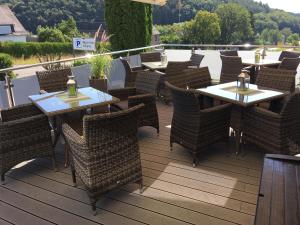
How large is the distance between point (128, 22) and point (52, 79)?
4.70 meters

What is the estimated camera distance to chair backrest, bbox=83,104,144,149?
7.57 feet

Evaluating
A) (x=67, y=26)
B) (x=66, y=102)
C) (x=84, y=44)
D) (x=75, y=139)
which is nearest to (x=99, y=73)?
(x=66, y=102)

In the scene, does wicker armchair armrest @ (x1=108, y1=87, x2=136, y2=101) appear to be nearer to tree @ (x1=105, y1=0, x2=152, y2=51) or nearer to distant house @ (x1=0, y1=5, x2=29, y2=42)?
tree @ (x1=105, y1=0, x2=152, y2=51)

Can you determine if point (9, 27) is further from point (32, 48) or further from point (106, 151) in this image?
point (106, 151)

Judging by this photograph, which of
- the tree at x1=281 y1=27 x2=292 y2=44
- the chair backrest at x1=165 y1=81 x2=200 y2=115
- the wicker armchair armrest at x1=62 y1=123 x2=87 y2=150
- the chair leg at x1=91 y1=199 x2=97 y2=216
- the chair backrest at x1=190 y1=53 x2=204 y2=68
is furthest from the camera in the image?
the tree at x1=281 y1=27 x2=292 y2=44

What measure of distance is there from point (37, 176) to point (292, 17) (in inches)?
2012

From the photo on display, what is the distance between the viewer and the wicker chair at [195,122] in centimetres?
320

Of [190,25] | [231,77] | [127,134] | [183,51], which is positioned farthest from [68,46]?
[127,134]

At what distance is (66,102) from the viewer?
3.39 m

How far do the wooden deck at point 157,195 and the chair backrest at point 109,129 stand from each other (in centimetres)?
57

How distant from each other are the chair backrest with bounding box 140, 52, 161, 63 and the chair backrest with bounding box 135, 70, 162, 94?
7.04 feet

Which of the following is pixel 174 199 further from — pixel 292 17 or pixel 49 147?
pixel 292 17

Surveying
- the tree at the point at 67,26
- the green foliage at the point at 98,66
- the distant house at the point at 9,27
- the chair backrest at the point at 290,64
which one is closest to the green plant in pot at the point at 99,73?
the green foliage at the point at 98,66

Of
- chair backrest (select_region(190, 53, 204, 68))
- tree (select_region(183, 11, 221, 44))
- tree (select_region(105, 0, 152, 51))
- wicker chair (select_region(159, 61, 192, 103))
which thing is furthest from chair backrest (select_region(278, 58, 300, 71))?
tree (select_region(183, 11, 221, 44))
